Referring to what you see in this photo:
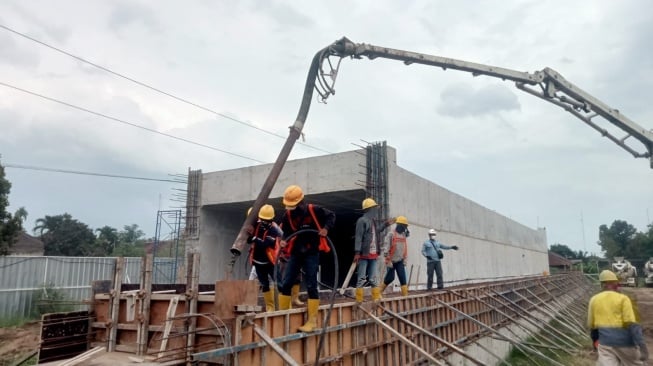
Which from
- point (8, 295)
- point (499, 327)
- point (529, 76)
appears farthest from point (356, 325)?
point (8, 295)

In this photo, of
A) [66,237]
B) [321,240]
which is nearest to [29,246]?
[66,237]

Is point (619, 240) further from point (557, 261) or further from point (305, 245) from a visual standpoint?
point (305, 245)

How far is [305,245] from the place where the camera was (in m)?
6.11

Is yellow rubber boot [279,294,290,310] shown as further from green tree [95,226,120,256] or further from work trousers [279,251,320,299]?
green tree [95,226,120,256]

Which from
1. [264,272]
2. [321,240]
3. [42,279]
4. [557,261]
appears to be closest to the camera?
[321,240]

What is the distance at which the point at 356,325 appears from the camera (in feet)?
23.9

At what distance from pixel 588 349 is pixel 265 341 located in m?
12.6

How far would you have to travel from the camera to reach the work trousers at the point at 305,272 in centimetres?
610

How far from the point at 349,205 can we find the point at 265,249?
41.4 ft

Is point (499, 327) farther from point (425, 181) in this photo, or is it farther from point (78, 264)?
point (78, 264)

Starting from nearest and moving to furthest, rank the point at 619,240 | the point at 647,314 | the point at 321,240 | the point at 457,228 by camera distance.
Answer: the point at 321,240
the point at 647,314
the point at 457,228
the point at 619,240

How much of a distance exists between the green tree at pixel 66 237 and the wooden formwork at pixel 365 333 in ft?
129

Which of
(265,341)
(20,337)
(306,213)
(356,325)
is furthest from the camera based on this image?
(20,337)

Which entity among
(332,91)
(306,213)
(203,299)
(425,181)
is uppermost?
(332,91)
